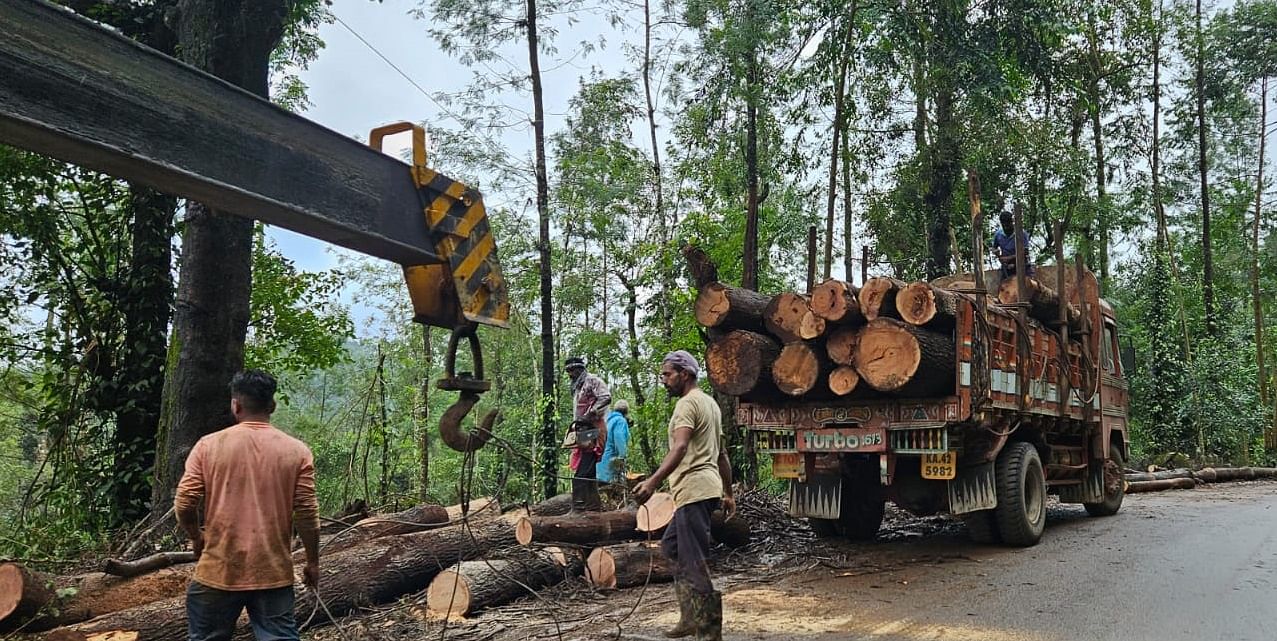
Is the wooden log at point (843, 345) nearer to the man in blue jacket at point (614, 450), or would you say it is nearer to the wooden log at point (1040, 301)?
the wooden log at point (1040, 301)

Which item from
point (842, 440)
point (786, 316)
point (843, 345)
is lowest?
point (842, 440)

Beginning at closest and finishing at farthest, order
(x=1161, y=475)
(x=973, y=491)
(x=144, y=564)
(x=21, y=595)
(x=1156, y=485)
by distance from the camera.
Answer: (x=21, y=595) < (x=144, y=564) < (x=973, y=491) < (x=1156, y=485) < (x=1161, y=475)

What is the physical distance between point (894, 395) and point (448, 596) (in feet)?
13.0

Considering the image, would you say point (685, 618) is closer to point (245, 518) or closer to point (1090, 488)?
point (245, 518)

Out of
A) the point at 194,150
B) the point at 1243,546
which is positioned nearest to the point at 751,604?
the point at 194,150

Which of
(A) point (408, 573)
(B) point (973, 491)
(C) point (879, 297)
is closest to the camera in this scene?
(A) point (408, 573)

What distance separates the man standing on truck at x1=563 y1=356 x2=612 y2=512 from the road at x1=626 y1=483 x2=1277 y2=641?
2.01 m

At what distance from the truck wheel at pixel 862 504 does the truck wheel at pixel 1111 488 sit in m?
3.76

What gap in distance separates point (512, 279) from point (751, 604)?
12734 millimetres

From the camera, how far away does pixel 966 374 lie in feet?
23.4

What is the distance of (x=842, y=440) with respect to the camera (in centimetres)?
759

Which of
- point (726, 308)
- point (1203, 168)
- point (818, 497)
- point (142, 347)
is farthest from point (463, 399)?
point (1203, 168)

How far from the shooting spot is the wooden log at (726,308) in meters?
7.53

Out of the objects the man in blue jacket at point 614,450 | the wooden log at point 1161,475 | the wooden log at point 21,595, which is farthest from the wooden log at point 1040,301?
the wooden log at point 21,595
